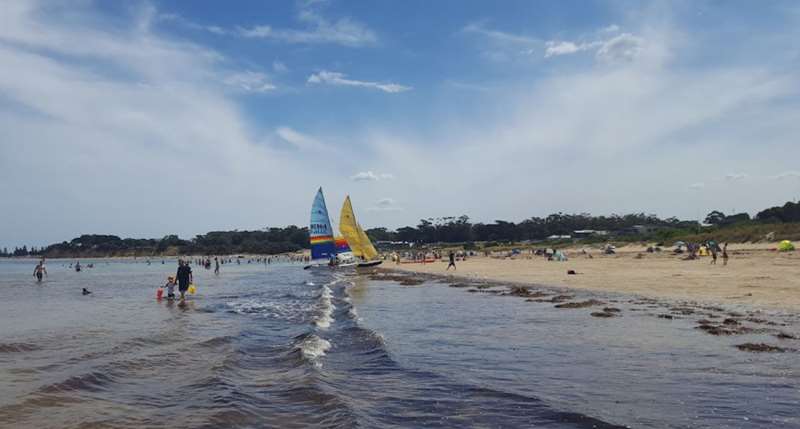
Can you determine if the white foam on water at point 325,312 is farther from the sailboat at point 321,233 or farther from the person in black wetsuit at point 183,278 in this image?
the sailboat at point 321,233

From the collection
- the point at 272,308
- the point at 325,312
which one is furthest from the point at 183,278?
the point at 325,312

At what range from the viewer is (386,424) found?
24.6 feet

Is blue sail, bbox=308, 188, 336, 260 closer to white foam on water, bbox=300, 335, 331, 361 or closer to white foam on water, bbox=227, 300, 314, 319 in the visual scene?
white foam on water, bbox=227, 300, 314, 319

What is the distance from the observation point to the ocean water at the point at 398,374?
25.5 feet

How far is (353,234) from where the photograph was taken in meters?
60.5

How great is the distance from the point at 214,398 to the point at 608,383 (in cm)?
627

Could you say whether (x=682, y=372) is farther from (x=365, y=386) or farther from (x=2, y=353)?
(x=2, y=353)

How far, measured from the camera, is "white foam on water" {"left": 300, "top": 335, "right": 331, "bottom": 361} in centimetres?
1269

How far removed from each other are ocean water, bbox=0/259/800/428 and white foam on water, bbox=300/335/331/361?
0.05 meters

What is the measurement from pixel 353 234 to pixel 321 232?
6.14m

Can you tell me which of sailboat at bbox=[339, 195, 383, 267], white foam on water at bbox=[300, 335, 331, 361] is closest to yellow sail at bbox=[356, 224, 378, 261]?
sailboat at bbox=[339, 195, 383, 267]

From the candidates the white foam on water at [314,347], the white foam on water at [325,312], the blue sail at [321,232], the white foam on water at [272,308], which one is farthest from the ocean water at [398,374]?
the blue sail at [321,232]

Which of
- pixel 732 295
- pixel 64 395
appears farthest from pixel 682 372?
pixel 732 295

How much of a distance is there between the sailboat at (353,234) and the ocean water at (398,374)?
40385 millimetres
